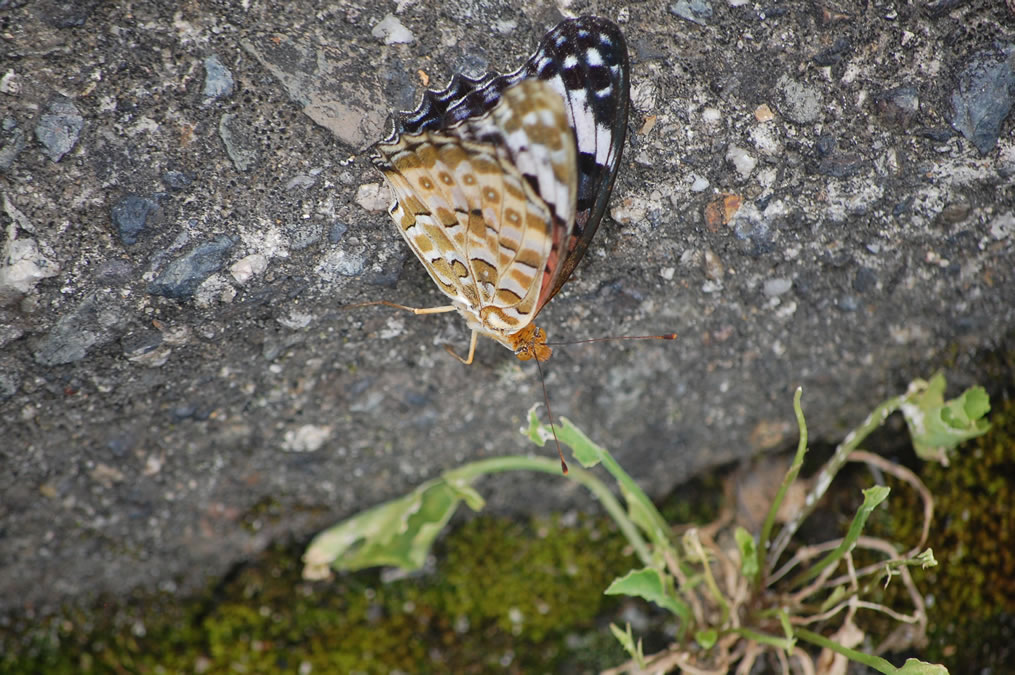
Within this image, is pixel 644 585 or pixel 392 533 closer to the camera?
pixel 644 585

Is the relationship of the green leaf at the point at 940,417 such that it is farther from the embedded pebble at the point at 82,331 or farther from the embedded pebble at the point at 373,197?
the embedded pebble at the point at 82,331

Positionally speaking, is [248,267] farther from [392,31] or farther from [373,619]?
[373,619]

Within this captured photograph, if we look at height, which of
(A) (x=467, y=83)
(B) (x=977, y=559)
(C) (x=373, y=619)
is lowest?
(C) (x=373, y=619)

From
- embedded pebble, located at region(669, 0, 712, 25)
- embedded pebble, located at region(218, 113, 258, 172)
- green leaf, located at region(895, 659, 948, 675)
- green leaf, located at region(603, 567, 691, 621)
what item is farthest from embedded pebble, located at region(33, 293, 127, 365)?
green leaf, located at region(895, 659, 948, 675)

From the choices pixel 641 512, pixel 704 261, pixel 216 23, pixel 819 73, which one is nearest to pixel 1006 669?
pixel 641 512

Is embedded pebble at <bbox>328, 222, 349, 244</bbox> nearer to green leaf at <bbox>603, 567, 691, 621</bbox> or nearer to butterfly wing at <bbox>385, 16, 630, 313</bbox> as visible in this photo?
butterfly wing at <bbox>385, 16, 630, 313</bbox>

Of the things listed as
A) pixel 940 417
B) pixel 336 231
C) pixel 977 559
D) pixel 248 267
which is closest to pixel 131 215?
pixel 248 267

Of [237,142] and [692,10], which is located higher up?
[692,10]
